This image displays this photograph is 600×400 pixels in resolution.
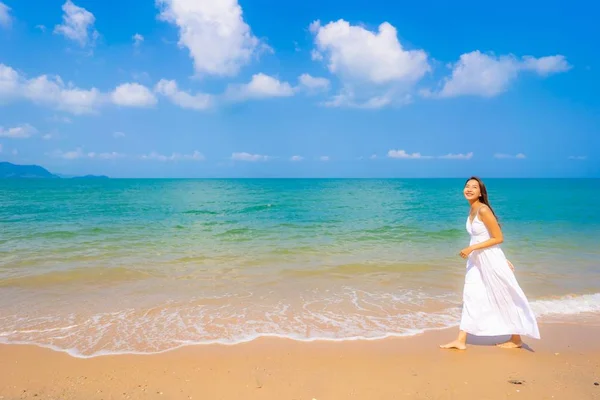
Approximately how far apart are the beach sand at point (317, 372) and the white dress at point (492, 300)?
1.08 ft

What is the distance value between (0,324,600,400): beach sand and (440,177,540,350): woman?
278 millimetres

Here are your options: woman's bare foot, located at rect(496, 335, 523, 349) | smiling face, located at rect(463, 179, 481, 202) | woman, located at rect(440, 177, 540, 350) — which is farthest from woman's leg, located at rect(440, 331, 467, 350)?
smiling face, located at rect(463, 179, 481, 202)

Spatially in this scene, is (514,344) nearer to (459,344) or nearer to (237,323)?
(459,344)

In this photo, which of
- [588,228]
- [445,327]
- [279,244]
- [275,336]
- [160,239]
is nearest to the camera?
[275,336]

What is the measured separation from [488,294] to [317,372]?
2.59 meters

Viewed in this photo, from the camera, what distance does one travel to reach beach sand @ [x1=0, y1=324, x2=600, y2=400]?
13.6ft

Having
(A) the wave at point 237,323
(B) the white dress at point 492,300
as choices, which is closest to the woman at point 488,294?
(B) the white dress at point 492,300

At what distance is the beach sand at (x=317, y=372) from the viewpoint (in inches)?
163

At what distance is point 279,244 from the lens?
14609 millimetres

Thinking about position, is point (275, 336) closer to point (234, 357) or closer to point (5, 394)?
point (234, 357)

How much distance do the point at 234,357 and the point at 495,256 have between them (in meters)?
3.73

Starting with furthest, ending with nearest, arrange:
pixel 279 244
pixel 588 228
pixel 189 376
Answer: pixel 588 228, pixel 279 244, pixel 189 376

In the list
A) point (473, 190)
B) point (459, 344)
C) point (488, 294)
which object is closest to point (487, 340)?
point (459, 344)

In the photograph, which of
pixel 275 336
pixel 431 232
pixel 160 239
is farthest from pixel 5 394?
pixel 431 232
